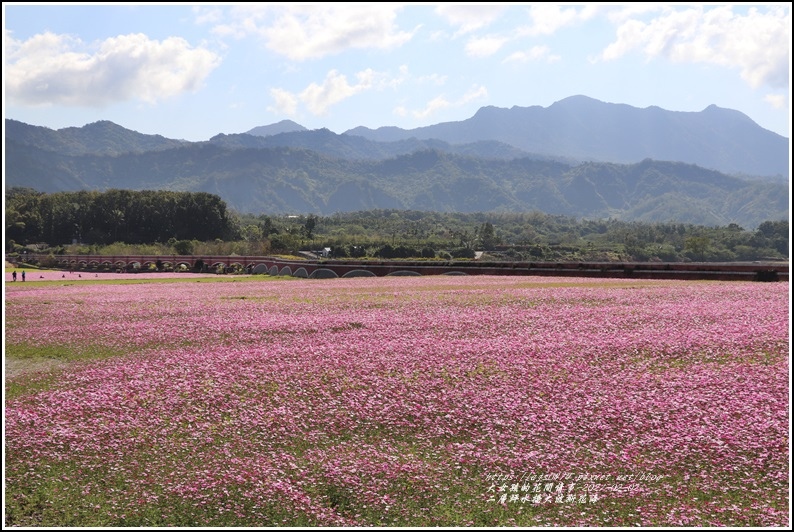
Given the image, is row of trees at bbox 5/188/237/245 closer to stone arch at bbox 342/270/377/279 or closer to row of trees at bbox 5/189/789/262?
row of trees at bbox 5/189/789/262

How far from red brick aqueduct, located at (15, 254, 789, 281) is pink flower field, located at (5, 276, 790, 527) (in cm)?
2189

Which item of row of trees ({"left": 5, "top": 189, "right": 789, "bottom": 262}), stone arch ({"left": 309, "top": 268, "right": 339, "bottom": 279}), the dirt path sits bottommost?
the dirt path

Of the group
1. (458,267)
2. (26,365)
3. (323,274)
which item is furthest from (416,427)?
(323,274)

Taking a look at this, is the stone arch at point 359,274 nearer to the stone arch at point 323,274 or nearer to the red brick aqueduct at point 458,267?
the red brick aqueduct at point 458,267

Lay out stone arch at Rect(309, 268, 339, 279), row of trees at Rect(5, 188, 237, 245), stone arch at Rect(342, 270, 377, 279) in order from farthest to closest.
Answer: row of trees at Rect(5, 188, 237, 245) < stone arch at Rect(309, 268, 339, 279) < stone arch at Rect(342, 270, 377, 279)

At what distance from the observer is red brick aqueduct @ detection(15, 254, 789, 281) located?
44.4 meters

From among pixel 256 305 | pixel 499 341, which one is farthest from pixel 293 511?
pixel 256 305

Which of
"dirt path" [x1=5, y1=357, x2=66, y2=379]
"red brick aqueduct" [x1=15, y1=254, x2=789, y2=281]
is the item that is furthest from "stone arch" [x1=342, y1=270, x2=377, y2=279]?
"dirt path" [x1=5, y1=357, x2=66, y2=379]

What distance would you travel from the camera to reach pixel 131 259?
124 m

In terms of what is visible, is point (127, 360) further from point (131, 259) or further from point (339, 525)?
point (131, 259)

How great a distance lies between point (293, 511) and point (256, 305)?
2514 cm

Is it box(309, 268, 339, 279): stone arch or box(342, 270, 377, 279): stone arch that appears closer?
box(342, 270, 377, 279): stone arch

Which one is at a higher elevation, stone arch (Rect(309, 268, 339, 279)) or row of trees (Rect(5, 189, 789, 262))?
row of trees (Rect(5, 189, 789, 262))

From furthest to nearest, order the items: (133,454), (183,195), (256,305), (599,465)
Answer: (183,195), (256,305), (133,454), (599,465)
